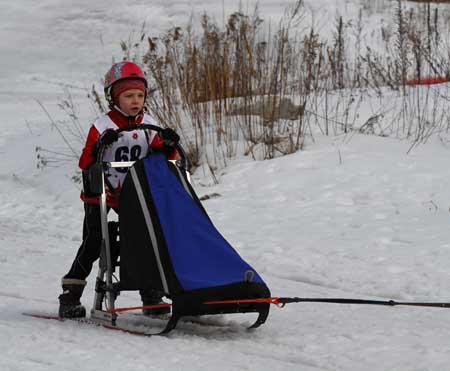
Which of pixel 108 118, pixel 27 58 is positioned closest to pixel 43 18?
pixel 27 58

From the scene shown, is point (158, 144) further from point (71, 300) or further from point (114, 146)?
point (71, 300)

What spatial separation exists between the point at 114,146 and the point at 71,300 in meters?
0.80

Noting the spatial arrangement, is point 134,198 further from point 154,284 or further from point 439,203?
point 439,203

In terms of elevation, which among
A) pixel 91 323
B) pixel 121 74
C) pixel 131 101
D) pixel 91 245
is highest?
pixel 121 74

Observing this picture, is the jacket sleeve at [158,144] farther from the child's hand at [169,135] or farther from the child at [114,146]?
the child's hand at [169,135]

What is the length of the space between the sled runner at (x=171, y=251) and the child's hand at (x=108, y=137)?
8cm

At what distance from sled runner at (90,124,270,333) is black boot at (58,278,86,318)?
0.55 ft

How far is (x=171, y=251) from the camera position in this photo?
379 centimetres

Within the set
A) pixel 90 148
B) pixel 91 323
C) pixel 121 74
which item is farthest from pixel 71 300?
pixel 121 74

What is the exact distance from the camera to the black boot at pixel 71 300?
434cm

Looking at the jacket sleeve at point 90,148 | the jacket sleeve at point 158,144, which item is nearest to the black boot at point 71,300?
the jacket sleeve at point 90,148

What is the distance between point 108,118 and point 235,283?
1108 mm

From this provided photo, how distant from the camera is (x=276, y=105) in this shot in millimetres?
8977

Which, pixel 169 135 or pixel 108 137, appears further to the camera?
pixel 169 135
